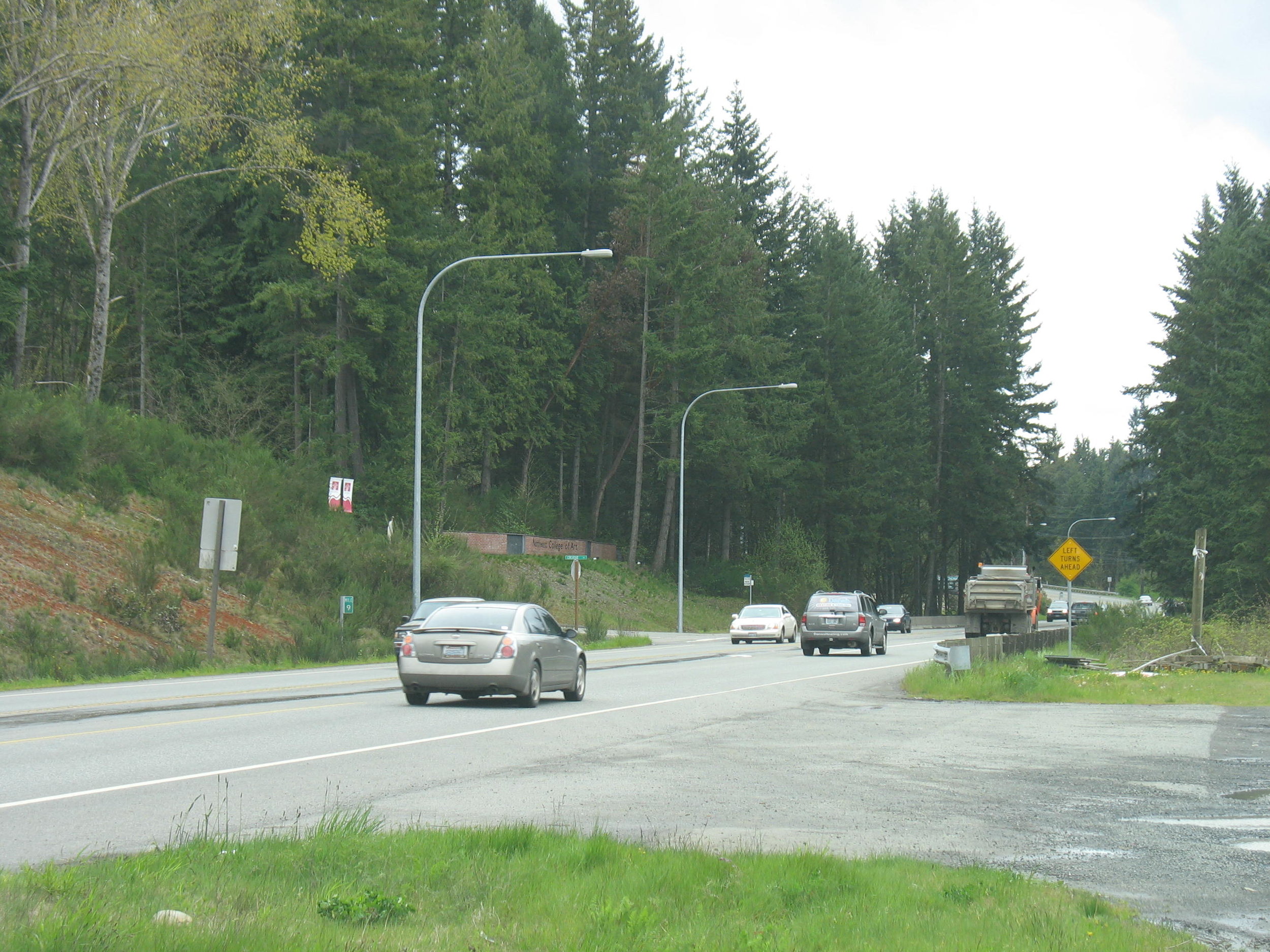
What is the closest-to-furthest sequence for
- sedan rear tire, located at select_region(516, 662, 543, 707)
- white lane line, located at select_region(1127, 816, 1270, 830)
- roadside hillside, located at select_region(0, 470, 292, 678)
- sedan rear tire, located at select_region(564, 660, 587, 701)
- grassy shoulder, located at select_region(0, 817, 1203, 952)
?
grassy shoulder, located at select_region(0, 817, 1203, 952)
white lane line, located at select_region(1127, 816, 1270, 830)
sedan rear tire, located at select_region(516, 662, 543, 707)
sedan rear tire, located at select_region(564, 660, 587, 701)
roadside hillside, located at select_region(0, 470, 292, 678)

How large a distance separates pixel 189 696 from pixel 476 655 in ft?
16.3

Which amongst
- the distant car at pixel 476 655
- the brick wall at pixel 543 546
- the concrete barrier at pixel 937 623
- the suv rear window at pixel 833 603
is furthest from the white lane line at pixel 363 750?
the concrete barrier at pixel 937 623

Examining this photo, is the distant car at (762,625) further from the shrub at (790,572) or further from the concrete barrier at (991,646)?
the shrub at (790,572)

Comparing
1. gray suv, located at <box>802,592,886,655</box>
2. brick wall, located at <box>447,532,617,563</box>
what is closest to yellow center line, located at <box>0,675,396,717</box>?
gray suv, located at <box>802,592,886,655</box>

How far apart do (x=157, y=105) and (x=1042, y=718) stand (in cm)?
2974

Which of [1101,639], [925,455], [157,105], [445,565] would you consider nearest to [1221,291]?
[925,455]

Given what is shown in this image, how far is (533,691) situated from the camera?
18.3 metres

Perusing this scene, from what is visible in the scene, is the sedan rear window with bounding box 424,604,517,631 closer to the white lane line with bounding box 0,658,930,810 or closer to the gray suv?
the white lane line with bounding box 0,658,930,810

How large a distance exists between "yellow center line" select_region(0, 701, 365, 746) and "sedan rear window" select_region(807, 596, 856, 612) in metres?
22.1

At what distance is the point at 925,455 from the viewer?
89.1 metres

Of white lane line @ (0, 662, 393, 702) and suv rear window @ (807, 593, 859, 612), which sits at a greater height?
suv rear window @ (807, 593, 859, 612)

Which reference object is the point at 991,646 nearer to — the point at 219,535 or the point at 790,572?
the point at 219,535

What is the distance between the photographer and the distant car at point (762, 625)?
47.6 m

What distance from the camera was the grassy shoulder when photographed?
5.32m
